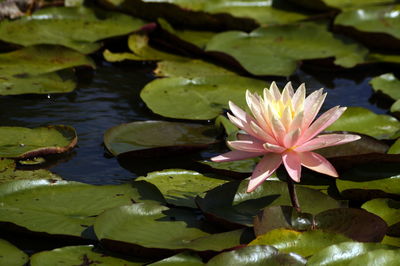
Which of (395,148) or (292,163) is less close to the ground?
(292,163)

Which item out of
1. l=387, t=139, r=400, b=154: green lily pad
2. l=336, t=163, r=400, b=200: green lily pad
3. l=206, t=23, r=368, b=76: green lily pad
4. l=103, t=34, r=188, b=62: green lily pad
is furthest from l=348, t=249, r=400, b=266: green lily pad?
l=103, t=34, r=188, b=62: green lily pad

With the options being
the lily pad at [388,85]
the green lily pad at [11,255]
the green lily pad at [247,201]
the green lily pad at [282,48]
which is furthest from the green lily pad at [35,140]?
the lily pad at [388,85]

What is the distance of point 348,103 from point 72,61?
1313 millimetres

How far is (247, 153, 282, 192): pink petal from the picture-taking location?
1788 mm

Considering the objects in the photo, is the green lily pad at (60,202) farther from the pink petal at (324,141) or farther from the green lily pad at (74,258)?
the pink petal at (324,141)

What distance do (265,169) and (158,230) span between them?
36 cm

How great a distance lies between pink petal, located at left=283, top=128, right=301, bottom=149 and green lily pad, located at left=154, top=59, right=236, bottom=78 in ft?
5.11

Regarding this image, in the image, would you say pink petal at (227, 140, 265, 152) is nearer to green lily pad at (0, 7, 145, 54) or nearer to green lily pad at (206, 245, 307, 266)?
green lily pad at (206, 245, 307, 266)

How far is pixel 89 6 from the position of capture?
4020 mm

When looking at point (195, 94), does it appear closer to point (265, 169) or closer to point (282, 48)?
point (282, 48)

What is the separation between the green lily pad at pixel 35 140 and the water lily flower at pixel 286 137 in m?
0.85

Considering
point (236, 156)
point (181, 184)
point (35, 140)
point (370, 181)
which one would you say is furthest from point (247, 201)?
point (35, 140)

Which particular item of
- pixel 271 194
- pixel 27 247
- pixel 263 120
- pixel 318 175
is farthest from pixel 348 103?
pixel 27 247

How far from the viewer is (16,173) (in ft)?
7.71
